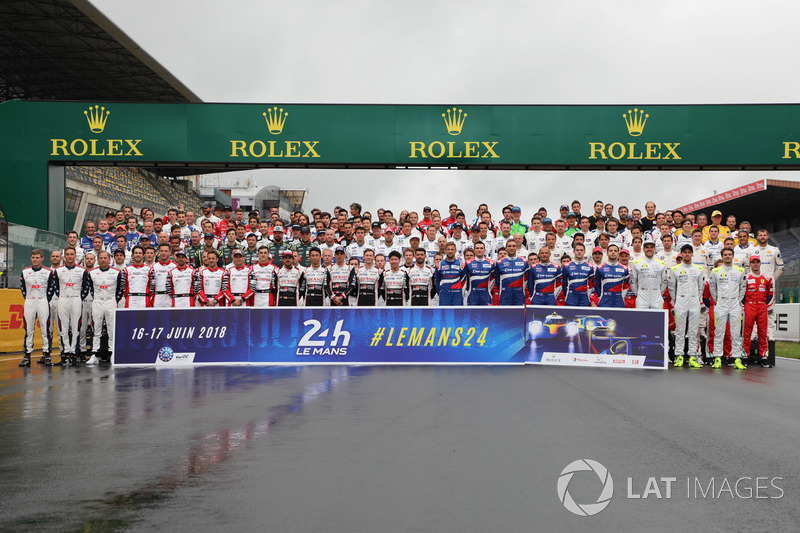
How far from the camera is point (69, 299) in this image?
1437 cm

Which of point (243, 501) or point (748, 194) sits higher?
point (748, 194)

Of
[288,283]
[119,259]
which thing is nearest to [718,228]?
[288,283]

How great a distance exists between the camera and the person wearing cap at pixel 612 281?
47.8 ft

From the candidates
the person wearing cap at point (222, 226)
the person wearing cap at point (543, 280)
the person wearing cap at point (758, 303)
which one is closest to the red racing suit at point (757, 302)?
the person wearing cap at point (758, 303)

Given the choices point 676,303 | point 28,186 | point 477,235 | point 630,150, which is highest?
point 630,150

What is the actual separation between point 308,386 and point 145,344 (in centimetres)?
517

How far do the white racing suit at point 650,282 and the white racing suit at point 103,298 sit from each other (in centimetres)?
1080

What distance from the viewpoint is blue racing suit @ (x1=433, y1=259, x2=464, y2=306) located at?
1459 centimetres

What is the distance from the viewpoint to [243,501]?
172 inches

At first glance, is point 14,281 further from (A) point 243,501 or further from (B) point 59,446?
(A) point 243,501

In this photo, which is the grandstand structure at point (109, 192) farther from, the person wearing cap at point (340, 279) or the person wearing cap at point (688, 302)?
the person wearing cap at point (688, 302)

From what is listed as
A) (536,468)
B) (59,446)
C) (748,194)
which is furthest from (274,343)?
(748,194)

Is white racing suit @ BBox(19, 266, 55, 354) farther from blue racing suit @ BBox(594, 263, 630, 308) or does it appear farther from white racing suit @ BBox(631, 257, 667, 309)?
white racing suit @ BBox(631, 257, 667, 309)

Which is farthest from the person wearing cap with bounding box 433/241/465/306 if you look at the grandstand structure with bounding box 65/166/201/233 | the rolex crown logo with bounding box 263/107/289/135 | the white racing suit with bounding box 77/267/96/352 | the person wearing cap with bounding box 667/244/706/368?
the grandstand structure with bounding box 65/166/201/233
